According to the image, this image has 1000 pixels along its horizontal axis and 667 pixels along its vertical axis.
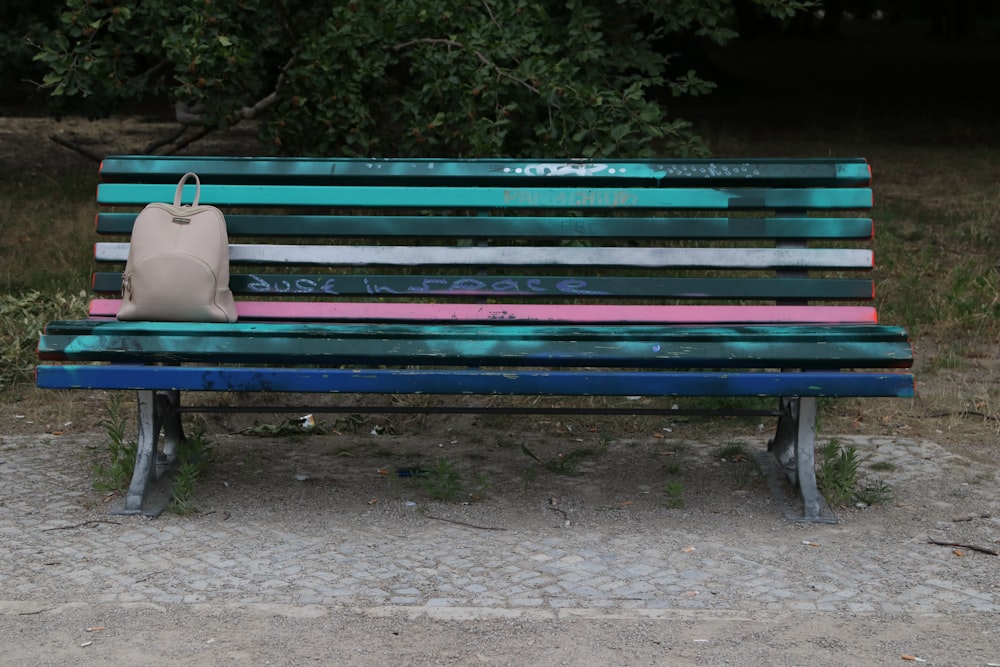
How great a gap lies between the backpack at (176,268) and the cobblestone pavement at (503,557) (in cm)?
67

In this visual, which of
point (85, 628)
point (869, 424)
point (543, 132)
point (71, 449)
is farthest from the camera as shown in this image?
point (543, 132)

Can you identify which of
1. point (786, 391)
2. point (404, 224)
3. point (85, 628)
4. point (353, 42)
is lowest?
point (85, 628)

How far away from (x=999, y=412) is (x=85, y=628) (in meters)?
3.82

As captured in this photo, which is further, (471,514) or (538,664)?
(471,514)

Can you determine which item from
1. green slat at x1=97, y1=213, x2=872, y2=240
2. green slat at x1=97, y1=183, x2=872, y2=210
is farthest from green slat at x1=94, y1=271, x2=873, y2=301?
green slat at x1=97, y1=183, x2=872, y2=210

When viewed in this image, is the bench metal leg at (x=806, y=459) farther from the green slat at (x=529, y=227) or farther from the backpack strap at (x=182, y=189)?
the backpack strap at (x=182, y=189)

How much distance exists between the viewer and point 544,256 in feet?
15.3

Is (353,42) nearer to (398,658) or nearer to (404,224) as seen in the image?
(404,224)

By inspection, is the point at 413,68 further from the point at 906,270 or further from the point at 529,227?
the point at 906,270

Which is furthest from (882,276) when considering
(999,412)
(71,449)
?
(71,449)

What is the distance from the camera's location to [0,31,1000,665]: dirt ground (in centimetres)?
338

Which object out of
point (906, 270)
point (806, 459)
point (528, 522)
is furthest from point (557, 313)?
point (906, 270)

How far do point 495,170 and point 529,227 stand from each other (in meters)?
0.24

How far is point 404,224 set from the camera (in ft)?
15.5
